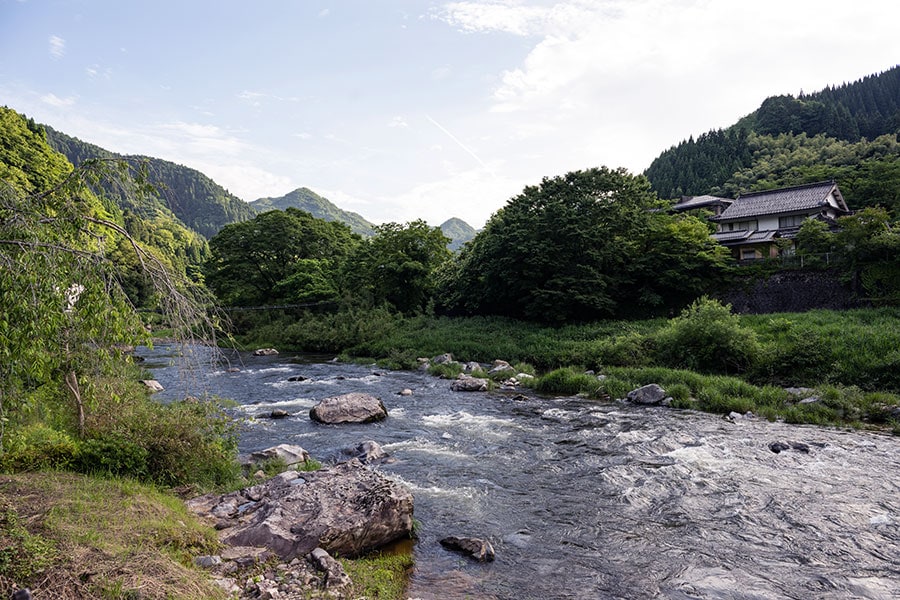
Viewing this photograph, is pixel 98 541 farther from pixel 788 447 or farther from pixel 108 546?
pixel 788 447

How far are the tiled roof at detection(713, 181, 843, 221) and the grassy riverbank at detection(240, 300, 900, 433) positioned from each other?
20850 millimetres

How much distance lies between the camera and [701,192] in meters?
73.5

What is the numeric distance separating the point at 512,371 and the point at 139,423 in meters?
16.8

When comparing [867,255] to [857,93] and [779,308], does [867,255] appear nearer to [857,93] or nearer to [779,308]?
[779,308]

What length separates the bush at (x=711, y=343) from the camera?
1960 cm

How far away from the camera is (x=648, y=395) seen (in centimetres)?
1764

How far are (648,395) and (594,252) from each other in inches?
555

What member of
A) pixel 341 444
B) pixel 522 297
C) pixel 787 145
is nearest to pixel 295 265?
pixel 522 297

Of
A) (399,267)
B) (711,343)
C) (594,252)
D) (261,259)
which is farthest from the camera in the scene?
(261,259)

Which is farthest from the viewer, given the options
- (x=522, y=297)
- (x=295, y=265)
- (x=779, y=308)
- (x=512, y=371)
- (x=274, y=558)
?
(x=295, y=265)

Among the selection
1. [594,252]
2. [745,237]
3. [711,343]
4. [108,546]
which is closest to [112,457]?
[108,546]

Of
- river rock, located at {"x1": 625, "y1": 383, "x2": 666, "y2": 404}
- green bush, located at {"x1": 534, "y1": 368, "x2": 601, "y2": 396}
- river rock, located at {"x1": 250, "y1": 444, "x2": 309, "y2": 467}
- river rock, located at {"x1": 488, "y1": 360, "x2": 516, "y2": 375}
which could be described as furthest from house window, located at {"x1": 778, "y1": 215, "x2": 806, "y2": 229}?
river rock, located at {"x1": 250, "y1": 444, "x2": 309, "y2": 467}

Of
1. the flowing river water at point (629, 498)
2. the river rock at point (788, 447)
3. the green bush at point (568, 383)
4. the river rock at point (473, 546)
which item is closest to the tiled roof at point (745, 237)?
the green bush at point (568, 383)

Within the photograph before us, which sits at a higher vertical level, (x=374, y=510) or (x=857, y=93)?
(x=857, y=93)
